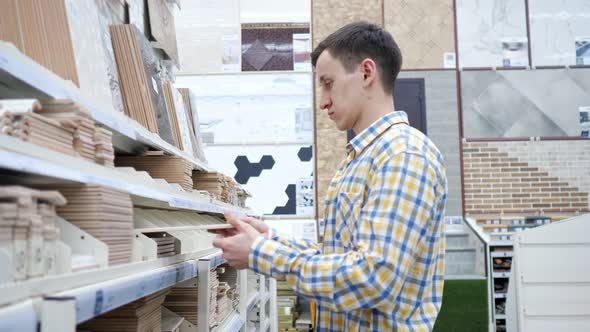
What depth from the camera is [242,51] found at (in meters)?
7.61

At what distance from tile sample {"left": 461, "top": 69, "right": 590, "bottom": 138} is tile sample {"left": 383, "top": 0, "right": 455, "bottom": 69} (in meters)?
0.49

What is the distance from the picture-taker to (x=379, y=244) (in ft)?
4.24

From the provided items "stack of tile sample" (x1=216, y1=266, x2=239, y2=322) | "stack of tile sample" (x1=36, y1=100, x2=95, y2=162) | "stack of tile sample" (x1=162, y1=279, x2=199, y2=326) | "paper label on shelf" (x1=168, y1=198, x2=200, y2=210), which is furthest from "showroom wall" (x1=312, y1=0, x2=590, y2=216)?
"stack of tile sample" (x1=36, y1=100, x2=95, y2=162)

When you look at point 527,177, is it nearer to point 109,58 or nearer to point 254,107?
point 254,107

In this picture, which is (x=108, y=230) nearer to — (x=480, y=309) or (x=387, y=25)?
(x=480, y=309)

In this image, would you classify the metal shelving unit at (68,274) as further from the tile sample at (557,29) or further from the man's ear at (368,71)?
the tile sample at (557,29)

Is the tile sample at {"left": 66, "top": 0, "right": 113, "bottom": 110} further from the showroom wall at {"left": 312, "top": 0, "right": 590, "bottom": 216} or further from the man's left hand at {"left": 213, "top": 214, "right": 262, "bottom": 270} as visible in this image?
the showroom wall at {"left": 312, "top": 0, "right": 590, "bottom": 216}

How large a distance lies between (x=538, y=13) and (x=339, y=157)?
321 centimetres

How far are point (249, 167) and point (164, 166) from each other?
514cm

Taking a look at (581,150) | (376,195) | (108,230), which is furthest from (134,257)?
(581,150)

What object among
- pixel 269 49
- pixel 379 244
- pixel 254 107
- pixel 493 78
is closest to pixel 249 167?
pixel 254 107

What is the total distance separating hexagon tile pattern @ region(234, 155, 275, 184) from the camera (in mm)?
7473

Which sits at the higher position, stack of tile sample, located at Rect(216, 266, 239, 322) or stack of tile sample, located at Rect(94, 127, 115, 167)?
stack of tile sample, located at Rect(94, 127, 115, 167)

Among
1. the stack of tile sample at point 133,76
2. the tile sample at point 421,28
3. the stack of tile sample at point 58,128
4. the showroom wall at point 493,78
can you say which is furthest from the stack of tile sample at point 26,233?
the tile sample at point 421,28
